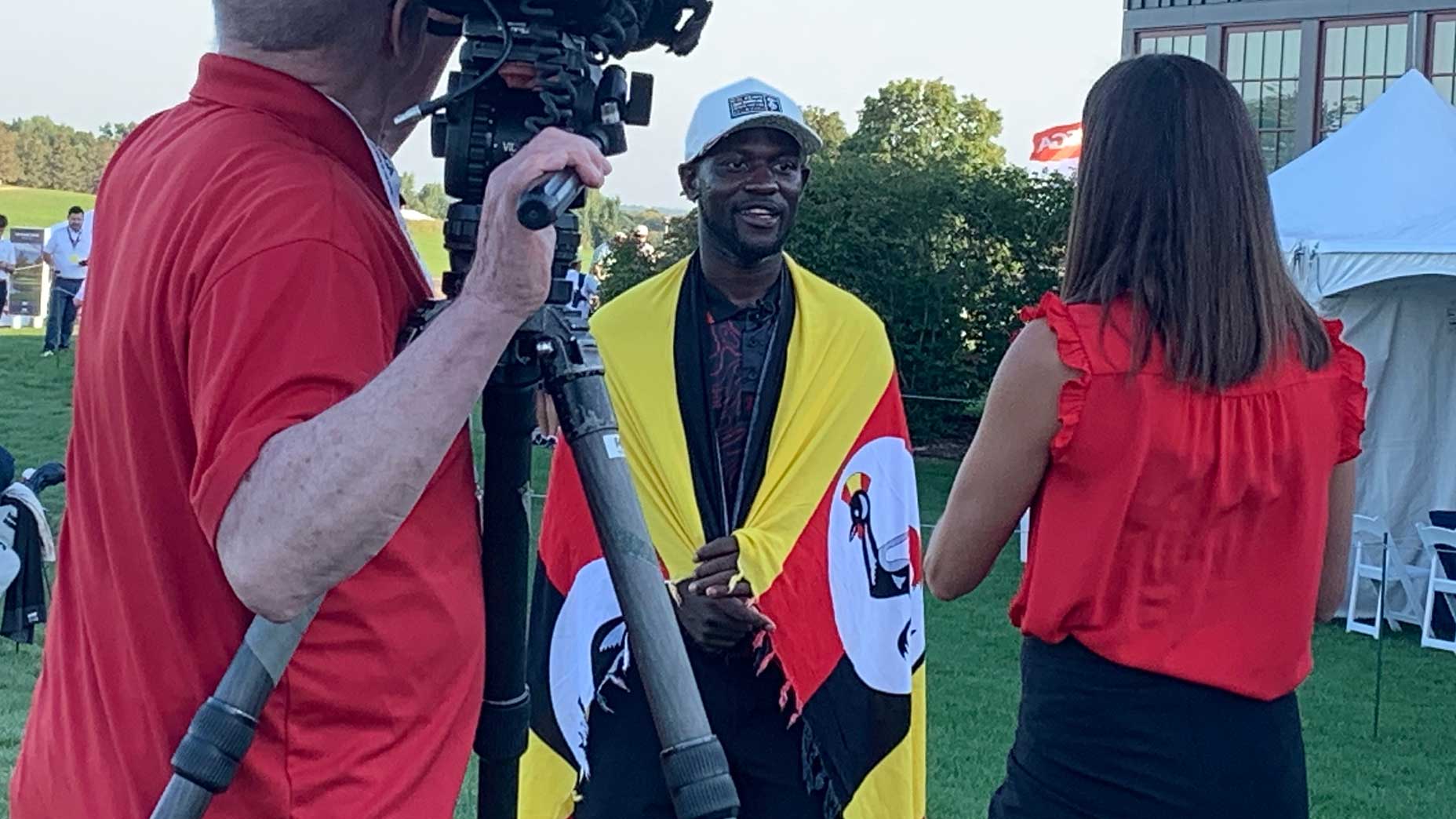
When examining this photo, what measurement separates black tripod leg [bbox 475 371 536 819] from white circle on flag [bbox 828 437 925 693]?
6.02 ft

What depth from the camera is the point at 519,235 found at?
4.00 feet

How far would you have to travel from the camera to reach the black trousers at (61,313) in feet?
51.3

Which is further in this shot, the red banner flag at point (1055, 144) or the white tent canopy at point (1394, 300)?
the red banner flag at point (1055, 144)

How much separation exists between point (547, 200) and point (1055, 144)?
73.2 feet

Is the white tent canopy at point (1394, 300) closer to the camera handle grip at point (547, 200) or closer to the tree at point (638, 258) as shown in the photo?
the tree at point (638, 258)

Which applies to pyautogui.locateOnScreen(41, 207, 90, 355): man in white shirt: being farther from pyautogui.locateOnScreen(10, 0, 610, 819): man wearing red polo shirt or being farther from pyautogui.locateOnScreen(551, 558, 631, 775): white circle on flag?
pyautogui.locateOnScreen(10, 0, 610, 819): man wearing red polo shirt

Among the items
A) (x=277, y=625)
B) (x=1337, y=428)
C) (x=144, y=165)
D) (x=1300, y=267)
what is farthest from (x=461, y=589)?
(x=1300, y=267)

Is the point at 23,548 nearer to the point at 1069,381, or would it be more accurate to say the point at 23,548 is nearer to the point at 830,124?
the point at 1069,381

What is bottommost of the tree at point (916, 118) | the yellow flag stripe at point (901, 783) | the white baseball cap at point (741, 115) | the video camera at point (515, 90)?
the yellow flag stripe at point (901, 783)

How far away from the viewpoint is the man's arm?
119 centimetres

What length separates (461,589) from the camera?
1411 millimetres

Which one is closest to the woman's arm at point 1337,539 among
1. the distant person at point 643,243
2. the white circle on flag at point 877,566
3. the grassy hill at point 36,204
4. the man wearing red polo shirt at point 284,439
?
the white circle on flag at point 877,566

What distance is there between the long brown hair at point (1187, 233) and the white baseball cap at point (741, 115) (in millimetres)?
1162

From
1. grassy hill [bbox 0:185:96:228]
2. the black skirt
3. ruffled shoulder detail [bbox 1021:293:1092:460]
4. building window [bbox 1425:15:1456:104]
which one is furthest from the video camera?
grassy hill [bbox 0:185:96:228]
